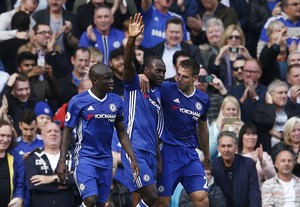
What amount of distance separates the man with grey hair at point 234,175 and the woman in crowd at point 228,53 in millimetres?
2797

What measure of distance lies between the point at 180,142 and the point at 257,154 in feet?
9.79

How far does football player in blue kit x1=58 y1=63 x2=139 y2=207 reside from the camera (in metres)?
14.7

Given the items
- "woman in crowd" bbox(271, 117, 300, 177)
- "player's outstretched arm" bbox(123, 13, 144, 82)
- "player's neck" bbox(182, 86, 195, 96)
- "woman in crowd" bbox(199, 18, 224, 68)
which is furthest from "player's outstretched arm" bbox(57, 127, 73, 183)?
"woman in crowd" bbox(199, 18, 224, 68)

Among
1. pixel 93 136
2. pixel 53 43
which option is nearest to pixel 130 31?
pixel 93 136

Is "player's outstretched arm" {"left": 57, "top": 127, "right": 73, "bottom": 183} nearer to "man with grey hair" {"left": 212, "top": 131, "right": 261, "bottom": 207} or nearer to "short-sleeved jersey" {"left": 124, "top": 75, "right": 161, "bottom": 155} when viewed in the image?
"short-sleeved jersey" {"left": 124, "top": 75, "right": 161, "bottom": 155}

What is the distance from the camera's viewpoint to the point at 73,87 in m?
19.6

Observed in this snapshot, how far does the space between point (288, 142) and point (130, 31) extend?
5.17 metres

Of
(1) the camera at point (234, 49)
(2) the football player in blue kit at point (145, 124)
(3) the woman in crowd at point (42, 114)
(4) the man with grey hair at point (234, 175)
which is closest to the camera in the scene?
(2) the football player in blue kit at point (145, 124)

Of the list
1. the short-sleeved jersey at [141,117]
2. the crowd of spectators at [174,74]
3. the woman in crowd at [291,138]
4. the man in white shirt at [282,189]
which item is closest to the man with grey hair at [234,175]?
the crowd of spectators at [174,74]

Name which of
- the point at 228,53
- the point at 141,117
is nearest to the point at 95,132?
the point at 141,117

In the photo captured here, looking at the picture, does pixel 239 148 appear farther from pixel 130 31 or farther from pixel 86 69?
pixel 130 31

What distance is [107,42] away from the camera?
2084cm

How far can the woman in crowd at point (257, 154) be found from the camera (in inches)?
723

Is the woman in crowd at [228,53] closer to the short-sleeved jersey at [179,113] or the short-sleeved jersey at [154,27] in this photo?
the short-sleeved jersey at [154,27]
